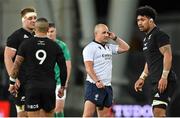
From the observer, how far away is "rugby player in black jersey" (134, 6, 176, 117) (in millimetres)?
9000

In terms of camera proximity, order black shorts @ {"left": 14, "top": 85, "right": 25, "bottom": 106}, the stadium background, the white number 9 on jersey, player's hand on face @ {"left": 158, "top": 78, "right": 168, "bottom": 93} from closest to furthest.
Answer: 1. player's hand on face @ {"left": 158, "top": 78, "right": 168, "bottom": 93}
2. the white number 9 on jersey
3. black shorts @ {"left": 14, "top": 85, "right": 25, "bottom": 106}
4. the stadium background

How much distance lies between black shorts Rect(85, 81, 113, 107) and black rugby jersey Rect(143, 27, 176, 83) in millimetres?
1192

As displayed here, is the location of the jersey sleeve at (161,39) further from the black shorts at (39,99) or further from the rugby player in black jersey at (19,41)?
the rugby player in black jersey at (19,41)

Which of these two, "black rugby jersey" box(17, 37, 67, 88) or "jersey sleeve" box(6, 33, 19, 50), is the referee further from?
"jersey sleeve" box(6, 33, 19, 50)

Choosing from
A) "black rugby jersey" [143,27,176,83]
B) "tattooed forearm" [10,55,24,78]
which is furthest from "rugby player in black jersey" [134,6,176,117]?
"tattooed forearm" [10,55,24,78]

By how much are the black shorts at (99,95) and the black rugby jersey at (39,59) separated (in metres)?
1.05

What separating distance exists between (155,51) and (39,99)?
1824 mm

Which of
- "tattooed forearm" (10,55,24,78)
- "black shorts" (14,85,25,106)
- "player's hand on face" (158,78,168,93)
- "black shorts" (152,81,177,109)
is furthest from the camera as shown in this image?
"black shorts" (14,85,25,106)

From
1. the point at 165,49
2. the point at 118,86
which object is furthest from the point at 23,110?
the point at 118,86

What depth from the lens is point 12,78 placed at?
32.5 feet

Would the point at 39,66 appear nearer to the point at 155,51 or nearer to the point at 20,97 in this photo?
the point at 20,97

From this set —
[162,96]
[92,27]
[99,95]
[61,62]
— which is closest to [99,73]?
[99,95]

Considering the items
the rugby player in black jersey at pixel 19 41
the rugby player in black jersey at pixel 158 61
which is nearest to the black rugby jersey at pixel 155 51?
the rugby player in black jersey at pixel 158 61

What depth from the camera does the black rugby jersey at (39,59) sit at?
9227 mm
